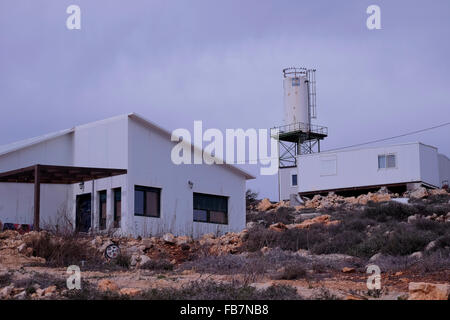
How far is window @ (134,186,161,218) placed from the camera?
2352 centimetres

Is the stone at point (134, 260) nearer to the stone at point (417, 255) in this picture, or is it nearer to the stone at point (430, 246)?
the stone at point (417, 255)

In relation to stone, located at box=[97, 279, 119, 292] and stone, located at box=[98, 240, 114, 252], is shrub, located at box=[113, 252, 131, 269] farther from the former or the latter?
stone, located at box=[97, 279, 119, 292]

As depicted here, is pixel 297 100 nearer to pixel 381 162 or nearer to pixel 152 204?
pixel 381 162

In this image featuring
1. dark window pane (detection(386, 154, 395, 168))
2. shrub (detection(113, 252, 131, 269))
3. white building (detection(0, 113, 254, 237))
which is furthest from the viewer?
dark window pane (detection(386, 154, 395, 168))

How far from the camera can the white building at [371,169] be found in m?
40.4

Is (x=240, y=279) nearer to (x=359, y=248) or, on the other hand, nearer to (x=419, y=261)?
(x=419, y=261)

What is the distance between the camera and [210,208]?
2694 cm

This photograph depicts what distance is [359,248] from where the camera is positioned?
1747cm

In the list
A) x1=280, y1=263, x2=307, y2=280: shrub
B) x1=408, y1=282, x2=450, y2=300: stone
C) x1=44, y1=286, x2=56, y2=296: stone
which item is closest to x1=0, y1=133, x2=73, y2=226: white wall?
x1=280, y1=263, x2=307, y2=280: shrub

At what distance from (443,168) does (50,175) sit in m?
30.5

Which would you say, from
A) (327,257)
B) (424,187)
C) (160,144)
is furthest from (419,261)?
(424,187)

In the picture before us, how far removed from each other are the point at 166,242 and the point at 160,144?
6182 millimetres

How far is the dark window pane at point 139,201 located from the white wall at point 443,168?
1039 inches

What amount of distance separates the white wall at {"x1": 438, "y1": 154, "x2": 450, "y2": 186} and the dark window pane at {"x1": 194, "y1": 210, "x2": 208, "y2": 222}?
75.0ft
